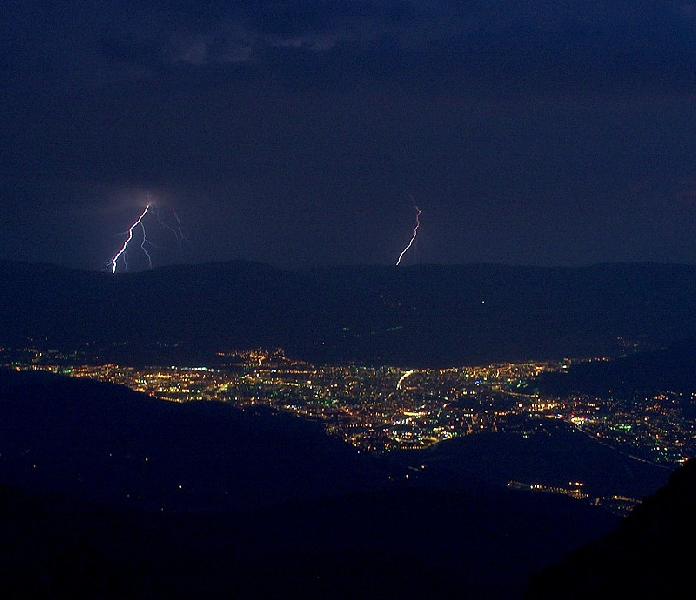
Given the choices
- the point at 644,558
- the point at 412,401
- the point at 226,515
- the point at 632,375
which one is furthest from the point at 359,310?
the point at 644,558

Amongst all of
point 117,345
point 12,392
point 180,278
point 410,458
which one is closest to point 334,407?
point 410,458

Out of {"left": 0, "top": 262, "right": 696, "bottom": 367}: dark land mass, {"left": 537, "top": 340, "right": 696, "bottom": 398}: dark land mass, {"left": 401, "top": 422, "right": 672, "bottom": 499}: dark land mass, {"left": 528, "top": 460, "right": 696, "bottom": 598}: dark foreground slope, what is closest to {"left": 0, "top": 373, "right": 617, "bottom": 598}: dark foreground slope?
{"left": 401, "top": 422, "right": 672, "bottom": 499}: dark land mass

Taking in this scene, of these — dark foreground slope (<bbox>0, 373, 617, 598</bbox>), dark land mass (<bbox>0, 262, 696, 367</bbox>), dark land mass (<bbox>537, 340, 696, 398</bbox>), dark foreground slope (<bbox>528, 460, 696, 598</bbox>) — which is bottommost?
dark foreground slope (<bbox>0, 373, 617, 598</bbox>)

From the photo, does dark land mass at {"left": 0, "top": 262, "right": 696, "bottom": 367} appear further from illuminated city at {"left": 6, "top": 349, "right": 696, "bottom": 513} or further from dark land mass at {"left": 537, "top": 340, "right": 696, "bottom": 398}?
dark land mass at {"left": 537, "top": 340, "right": 696, "bottom": 398}

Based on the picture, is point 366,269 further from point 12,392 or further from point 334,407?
point 12,392

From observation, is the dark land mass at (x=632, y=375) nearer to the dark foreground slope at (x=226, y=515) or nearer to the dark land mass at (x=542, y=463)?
the dark land mass at (x=542, y=463)
